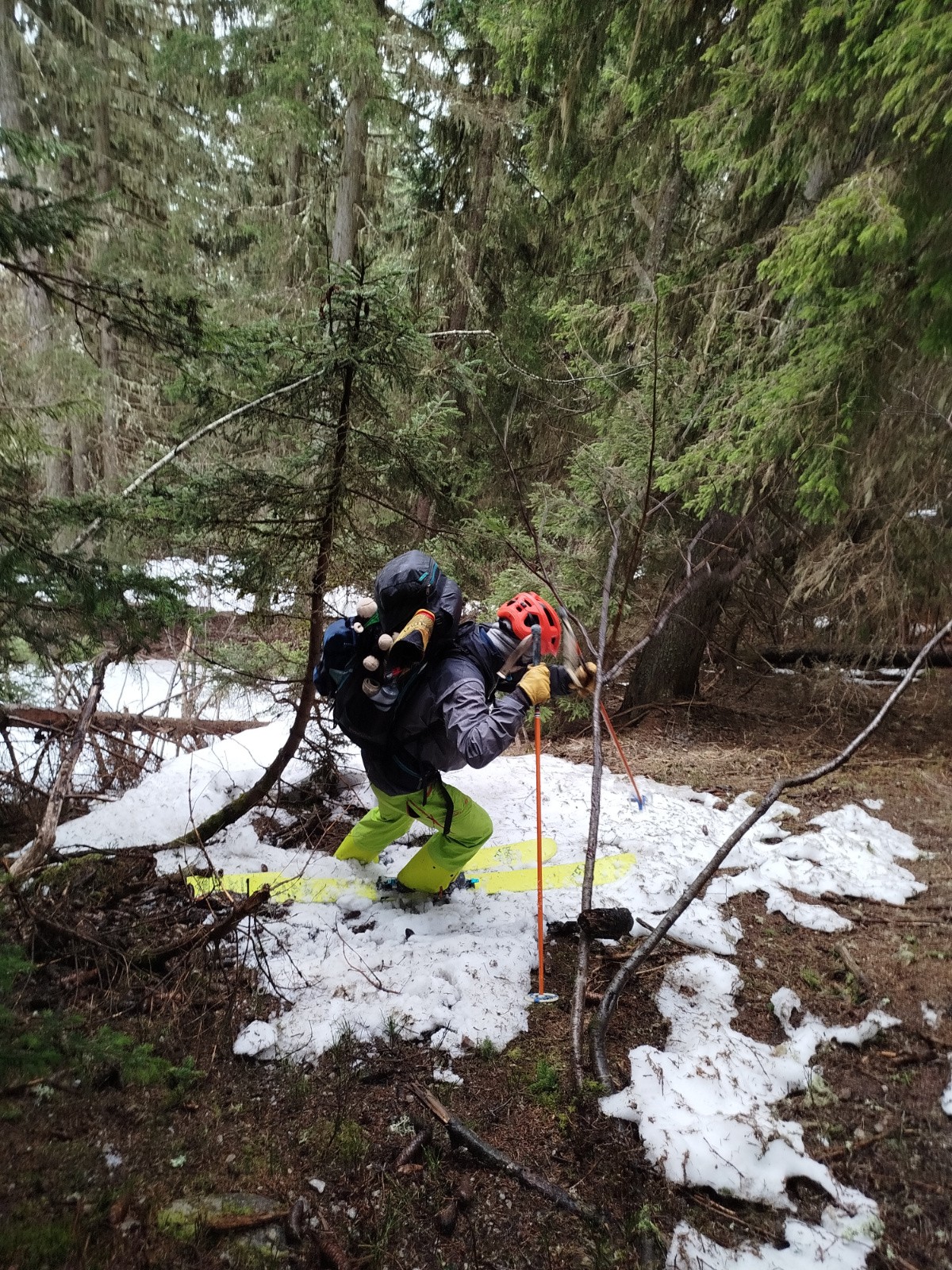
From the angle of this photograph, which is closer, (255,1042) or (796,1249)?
(796,1249)

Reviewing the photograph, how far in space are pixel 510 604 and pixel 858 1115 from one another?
285 centimetres

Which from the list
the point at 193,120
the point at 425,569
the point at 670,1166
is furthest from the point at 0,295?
the point at 670,1166

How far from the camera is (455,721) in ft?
10.7

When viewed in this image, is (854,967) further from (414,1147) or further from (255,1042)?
(255,1042)

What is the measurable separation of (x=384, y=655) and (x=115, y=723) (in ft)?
14.2

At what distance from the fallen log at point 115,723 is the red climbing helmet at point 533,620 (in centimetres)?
333

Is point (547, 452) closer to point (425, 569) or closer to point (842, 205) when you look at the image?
point (842, 205)

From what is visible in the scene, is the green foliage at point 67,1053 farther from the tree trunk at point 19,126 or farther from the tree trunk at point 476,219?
the tree trunk at point 476,219

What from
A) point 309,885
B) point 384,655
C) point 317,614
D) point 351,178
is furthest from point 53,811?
point 351,178

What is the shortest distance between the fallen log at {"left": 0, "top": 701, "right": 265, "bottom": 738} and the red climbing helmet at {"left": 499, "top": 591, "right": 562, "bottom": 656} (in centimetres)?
333

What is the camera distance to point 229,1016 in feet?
9.39

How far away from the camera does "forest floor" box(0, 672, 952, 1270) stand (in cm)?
193

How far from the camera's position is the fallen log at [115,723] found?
4.73 m

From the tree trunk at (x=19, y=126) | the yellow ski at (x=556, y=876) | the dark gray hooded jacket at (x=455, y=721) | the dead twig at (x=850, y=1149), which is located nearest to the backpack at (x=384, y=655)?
the dark gray hooded jacket at (x=455, y=721)
